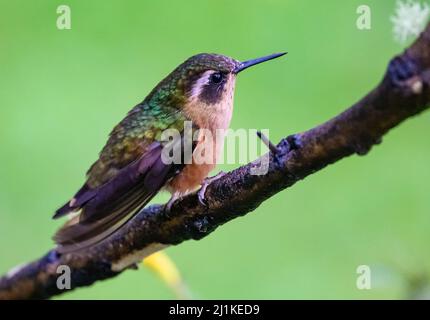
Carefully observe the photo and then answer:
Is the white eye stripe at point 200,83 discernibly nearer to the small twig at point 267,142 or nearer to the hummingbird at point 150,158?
the hummingbird at point 150,158

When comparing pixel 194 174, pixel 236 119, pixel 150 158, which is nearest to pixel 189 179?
pixel 194 174

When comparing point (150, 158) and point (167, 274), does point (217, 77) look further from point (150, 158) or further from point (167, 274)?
point (167, 274)

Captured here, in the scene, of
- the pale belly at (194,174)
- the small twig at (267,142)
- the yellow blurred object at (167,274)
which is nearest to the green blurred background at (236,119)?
the yellow blurred object at (167,274)

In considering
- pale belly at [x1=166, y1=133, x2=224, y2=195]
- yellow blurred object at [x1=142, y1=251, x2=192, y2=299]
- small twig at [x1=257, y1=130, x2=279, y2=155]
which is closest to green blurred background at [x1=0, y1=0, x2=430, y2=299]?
yellow blurred object at [x1=142, y1=251, x2=192, y2=299]

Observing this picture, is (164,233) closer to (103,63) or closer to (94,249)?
(94,249)

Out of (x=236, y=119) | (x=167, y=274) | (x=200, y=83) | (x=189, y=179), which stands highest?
(x=236, y=119)

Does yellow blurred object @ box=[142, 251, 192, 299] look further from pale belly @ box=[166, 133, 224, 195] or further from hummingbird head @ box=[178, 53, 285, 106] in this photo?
hummingbird head @ box=[178, 53, 285, 106]
